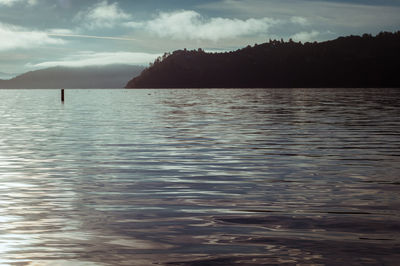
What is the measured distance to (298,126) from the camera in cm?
3816

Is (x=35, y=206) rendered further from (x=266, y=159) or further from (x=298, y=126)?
(x=298, y=126)

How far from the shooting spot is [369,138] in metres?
29.3

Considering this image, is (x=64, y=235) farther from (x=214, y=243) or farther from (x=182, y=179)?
(x=182, y=179)

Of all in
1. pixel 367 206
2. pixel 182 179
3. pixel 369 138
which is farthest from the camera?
pixel 369 138

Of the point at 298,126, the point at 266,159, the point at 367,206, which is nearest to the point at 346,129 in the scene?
the point at 298,126

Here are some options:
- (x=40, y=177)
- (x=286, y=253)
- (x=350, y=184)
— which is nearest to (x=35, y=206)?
(x=40, y=177)

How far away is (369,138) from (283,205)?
18481 millimetres

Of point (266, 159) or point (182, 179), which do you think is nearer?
point (182, 179)

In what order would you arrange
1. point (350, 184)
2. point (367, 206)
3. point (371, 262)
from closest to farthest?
point (371, 262) → point (367, 206) → point (350, 184)

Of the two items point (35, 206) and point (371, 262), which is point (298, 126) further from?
point (371, 262)

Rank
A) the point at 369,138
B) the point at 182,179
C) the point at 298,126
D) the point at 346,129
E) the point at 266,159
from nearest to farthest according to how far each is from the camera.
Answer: the point at 182,179 → the point at 266,159 → the point at 369,138 → the point at 346,129 → the point at 298,126

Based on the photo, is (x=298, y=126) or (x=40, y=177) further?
(x=298, y=126)

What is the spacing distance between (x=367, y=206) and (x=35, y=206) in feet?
22.4

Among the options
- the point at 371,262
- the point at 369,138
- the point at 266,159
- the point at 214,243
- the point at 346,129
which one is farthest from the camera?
the point at 346,129
